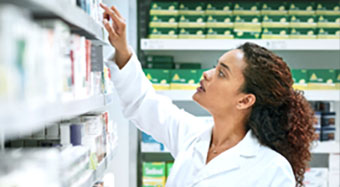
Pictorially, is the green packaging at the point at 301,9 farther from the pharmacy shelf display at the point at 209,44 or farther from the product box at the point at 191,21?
the product box at the point at 191,21

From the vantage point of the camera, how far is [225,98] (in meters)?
1.77

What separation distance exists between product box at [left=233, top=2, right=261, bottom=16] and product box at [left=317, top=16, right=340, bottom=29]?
0.48 m

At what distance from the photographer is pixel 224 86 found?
1.76m

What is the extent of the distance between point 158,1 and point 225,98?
5.35 feet

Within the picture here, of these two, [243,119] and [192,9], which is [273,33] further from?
[243,119]

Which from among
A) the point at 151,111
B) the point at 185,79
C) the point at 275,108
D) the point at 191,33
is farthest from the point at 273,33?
the point at 151,111

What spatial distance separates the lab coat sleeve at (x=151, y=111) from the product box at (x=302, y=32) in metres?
1.25

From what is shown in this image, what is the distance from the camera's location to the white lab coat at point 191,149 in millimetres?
1685

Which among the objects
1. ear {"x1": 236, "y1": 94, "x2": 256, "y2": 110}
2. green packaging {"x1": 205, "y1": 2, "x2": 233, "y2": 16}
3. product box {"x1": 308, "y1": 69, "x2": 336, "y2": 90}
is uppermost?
green packaging {"x1": 205, "y1": 2, "x2": 233, "y2": 16}

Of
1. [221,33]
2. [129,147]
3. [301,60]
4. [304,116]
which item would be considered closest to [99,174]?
[304,116]

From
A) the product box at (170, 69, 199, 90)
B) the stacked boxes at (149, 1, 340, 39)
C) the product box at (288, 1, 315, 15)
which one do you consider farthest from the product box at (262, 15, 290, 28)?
the product box at (170, 69, 199, 90)

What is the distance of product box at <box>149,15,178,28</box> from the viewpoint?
280 centimetres

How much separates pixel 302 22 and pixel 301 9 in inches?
4.9

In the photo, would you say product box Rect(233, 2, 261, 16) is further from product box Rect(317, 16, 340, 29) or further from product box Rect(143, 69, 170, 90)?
product box Rect(143, 69, 170, 90)
